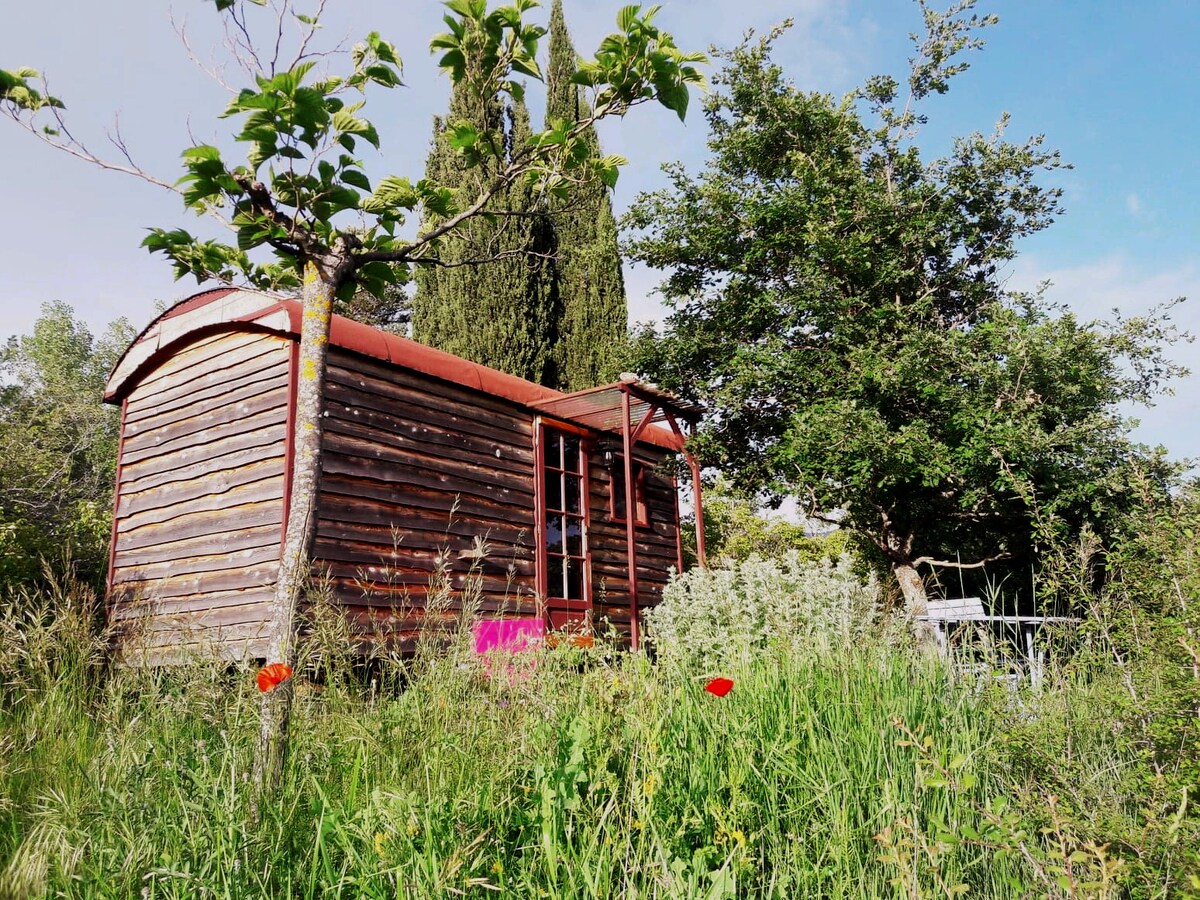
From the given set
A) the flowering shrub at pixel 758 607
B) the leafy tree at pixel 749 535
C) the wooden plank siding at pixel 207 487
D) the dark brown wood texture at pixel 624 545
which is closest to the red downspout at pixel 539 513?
the dark brown wood texture at pixel 624 545

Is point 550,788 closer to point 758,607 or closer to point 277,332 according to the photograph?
point 758,607

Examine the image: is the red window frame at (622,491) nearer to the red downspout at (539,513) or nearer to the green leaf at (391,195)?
the red downspout at (539,513)

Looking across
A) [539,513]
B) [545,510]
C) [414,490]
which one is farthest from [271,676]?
[545,510]

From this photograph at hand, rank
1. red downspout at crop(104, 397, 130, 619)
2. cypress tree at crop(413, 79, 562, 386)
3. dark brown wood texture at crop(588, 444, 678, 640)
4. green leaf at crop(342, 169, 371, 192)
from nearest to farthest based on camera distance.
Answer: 1. green leaf at crop(342, 169, 371, 192)
2. red downspout at crop(104, 397, 130, 619)
3. dark brown wood texture at crop(588, 444, 678, 640)
4. cypress tree at crop(413, 79, 562, 386)

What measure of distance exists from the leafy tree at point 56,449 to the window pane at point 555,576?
4426 millimetres

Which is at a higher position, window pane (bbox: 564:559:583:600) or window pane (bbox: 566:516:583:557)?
window pane (bbox: 566:516:583:557)

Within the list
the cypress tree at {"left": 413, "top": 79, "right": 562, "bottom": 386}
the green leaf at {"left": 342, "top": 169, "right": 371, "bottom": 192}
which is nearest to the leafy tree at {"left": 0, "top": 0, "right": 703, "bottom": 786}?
the green leaf at {"left": 342, "top": 169, "right": 371, "bottom": 192}

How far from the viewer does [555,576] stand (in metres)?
8.84

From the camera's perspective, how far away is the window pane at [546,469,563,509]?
8953mm

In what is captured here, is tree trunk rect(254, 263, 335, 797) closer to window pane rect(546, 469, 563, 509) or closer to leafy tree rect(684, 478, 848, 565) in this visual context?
window pane rect(546, 469, 563, 509)

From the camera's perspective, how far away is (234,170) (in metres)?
3.20

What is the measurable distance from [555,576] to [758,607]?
330 cm

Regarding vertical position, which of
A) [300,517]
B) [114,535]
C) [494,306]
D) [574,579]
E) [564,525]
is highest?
[494,306]

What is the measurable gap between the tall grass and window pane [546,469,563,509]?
18.2 ft
